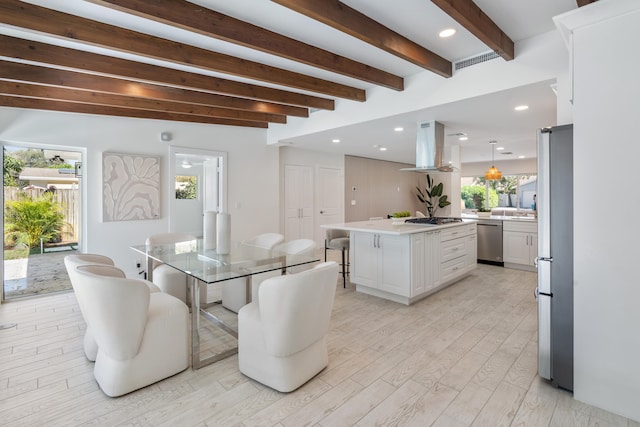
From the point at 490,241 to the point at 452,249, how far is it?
182 centimetres

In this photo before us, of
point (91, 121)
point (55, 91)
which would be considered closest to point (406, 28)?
point (55, 91)

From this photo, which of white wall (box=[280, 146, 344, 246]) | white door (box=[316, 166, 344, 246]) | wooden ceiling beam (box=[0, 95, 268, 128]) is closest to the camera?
wooden ceiling beam (box=[0, 95, 268, 128])

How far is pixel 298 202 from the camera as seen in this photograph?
6.72 metres

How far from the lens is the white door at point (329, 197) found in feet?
23.4

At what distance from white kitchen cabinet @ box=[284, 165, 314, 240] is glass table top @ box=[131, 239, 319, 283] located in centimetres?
319

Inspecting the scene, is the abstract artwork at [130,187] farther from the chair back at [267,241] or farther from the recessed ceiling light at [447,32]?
the recessed ceiling light at [447,32]

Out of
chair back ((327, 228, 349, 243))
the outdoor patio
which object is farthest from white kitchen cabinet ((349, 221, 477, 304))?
the outdoor patio

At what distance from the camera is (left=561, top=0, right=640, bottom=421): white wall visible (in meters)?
1.68

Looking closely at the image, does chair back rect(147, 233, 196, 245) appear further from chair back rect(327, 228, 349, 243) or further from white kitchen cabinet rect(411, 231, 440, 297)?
white kitchen cabinet rect(411, 231, 440, 297)

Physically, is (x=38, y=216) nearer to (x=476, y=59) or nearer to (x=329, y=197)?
(x=329, y=197)

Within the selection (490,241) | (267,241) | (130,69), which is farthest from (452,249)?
(130,69)

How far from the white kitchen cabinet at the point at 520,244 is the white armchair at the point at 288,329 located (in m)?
4.48

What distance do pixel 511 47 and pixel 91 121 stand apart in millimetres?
5062

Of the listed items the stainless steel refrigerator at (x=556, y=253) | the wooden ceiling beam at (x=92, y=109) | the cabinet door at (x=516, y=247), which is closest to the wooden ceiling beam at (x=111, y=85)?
the wooden ceiling beam at (x=92, y=109)
